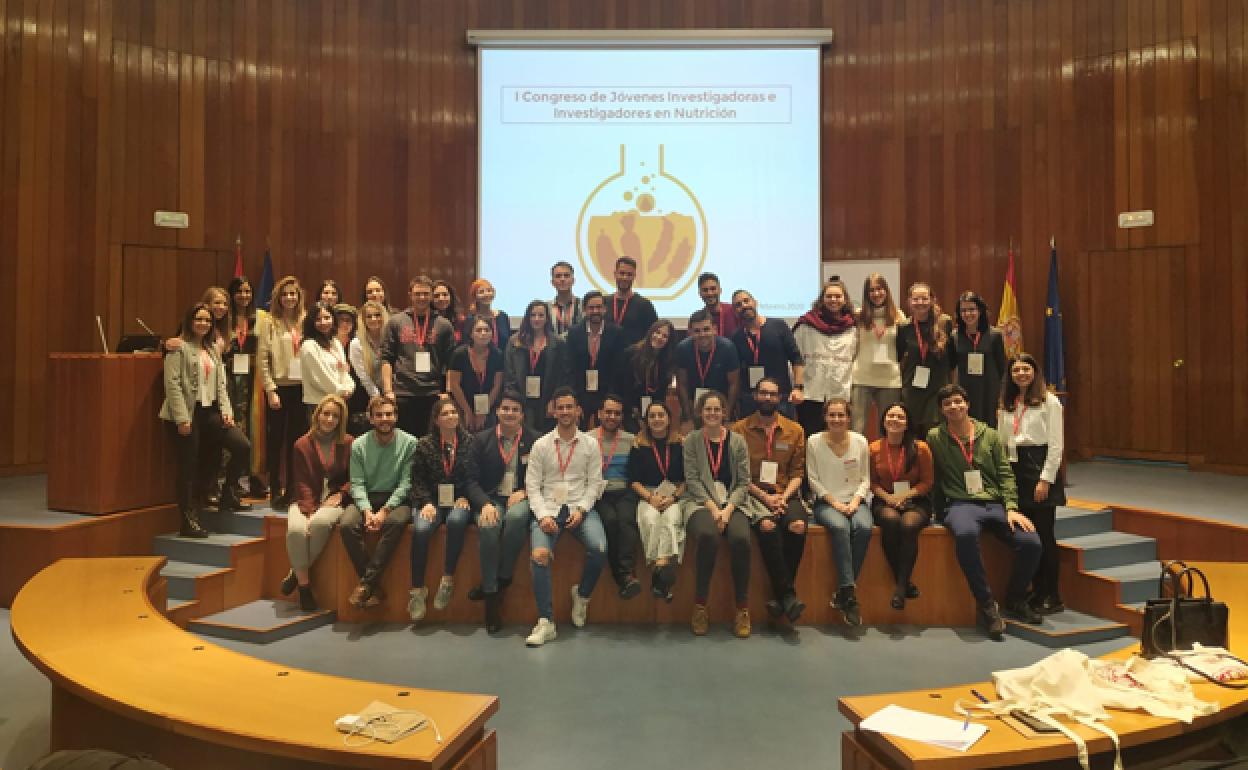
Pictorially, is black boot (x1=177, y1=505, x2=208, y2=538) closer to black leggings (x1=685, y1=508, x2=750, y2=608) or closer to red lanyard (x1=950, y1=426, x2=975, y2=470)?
black leggings (x1=685, y1=508, x2=750, y2=608)

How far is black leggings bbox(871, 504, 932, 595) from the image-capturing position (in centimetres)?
426

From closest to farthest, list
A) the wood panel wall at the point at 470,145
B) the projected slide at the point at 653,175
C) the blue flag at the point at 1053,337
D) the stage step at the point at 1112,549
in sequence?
the stage step at the point at 1112,549 → the wood panel wall at the point at 470,145 → the blue flag at the point at 1053,337 → the projected slide at the point at 653,175

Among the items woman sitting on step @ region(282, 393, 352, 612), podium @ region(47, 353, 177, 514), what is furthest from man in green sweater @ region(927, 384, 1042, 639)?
podium @ region(47, 353, 177, 514)

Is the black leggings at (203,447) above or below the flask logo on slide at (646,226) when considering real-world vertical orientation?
below

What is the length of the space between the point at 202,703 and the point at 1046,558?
3952 mm

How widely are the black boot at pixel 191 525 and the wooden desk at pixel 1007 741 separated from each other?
3916mm

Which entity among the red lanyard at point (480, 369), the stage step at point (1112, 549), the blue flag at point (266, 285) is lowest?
the stage step at point (1112, 549)

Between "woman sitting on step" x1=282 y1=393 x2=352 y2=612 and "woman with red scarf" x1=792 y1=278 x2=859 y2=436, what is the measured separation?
273 cm

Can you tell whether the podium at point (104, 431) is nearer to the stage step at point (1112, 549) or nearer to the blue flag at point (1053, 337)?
the stage step at point (1112, 549)

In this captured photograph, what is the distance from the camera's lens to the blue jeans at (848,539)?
4.23 meters

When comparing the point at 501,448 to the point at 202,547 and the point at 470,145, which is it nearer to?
the point at 202,547

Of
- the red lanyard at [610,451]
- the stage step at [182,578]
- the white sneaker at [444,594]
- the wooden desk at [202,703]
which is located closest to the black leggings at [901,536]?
the red lanyard at [610,451]

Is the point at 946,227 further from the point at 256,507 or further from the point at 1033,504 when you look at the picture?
the point at 256,507

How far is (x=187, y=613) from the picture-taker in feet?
13.7
